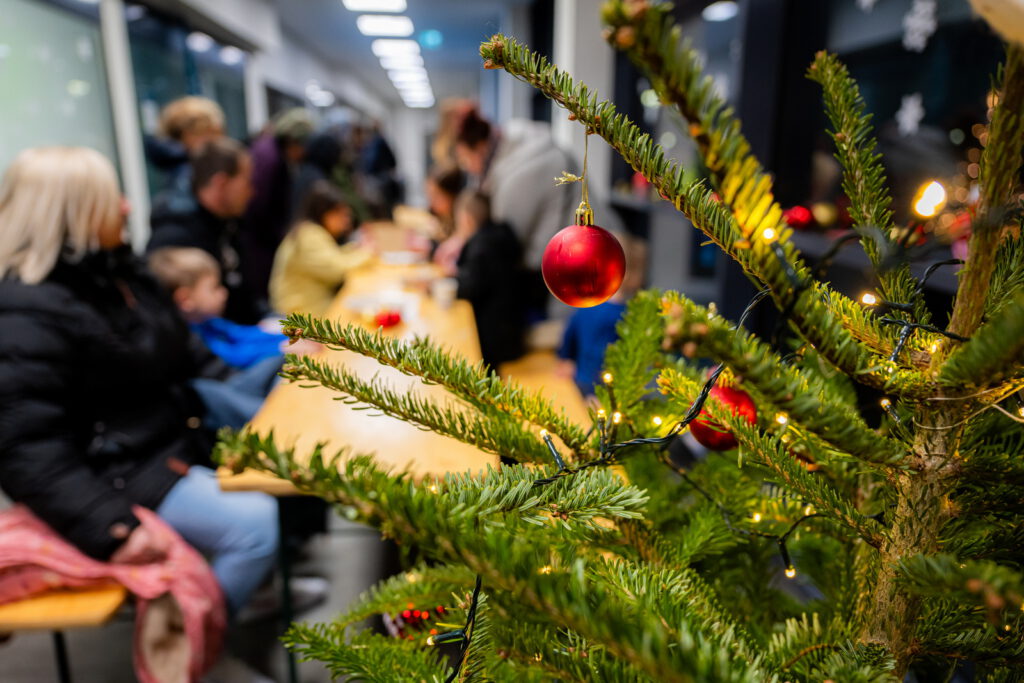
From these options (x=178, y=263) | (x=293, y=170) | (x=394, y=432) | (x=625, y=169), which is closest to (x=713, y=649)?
(x=394, y=432)

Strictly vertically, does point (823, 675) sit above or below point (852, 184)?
below

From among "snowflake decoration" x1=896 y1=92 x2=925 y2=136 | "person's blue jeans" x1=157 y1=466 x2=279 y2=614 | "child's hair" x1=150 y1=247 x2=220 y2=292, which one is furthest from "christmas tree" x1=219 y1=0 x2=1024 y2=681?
"child's hair" x1=150 y1=247 x2=220 y2=292

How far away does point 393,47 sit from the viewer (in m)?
11.1

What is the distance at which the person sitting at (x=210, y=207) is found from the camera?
290cm

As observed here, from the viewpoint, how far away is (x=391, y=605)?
70 cm

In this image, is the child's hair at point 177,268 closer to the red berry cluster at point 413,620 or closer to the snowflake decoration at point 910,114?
the red berry cluster at point 413,620

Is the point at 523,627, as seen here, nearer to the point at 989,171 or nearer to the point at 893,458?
the point at 893,458

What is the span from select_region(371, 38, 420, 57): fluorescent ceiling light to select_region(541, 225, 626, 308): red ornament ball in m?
10.8

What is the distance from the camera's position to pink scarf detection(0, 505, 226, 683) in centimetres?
145

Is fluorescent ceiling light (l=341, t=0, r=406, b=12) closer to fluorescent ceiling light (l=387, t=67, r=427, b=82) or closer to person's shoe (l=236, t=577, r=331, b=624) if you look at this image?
fluorescent ceiling light (l=387, t=67, r=427, b=82)

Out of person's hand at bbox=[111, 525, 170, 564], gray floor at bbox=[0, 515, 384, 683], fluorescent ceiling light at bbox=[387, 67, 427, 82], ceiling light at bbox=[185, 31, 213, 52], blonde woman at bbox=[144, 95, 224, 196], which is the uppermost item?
fluorescent ceiling light at bbox=[387, 67, 427, 82]

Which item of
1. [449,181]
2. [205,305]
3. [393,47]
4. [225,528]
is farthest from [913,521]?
[393,47]

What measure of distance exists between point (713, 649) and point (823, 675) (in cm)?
17

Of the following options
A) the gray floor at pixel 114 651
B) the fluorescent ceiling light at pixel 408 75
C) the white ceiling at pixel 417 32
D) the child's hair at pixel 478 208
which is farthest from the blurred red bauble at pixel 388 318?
the fluorescent ceiling light at pixel 408 75
